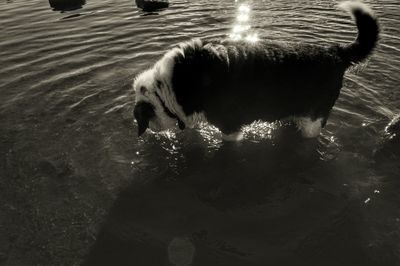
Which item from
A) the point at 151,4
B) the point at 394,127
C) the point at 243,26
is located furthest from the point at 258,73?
the point at 151,4

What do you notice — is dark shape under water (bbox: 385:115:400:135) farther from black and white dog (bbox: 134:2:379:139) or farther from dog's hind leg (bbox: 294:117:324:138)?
black and white dog (bbox: 134:2:379:139)

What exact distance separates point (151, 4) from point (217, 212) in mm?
8580

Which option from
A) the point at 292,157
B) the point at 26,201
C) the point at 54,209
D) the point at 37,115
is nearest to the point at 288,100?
the point at 292,157

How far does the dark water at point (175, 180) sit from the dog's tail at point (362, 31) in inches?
21.1

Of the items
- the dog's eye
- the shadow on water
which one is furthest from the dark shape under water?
the dog's eye

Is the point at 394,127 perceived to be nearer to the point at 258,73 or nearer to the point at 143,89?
the point at 258,73

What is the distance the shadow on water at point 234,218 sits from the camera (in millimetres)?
4492

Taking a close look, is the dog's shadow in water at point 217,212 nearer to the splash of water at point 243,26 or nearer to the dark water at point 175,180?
the dark water at point 175,180

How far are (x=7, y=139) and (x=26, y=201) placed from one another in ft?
5.45

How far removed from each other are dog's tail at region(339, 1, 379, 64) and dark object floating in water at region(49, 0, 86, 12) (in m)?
9.63

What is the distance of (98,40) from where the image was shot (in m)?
9.98

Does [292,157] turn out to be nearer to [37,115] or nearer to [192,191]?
[192,191]

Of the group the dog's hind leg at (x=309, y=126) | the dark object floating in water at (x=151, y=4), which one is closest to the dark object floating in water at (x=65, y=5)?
the dark object floating in water at (x=151, y=4)

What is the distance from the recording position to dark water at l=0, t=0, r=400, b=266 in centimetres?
459
